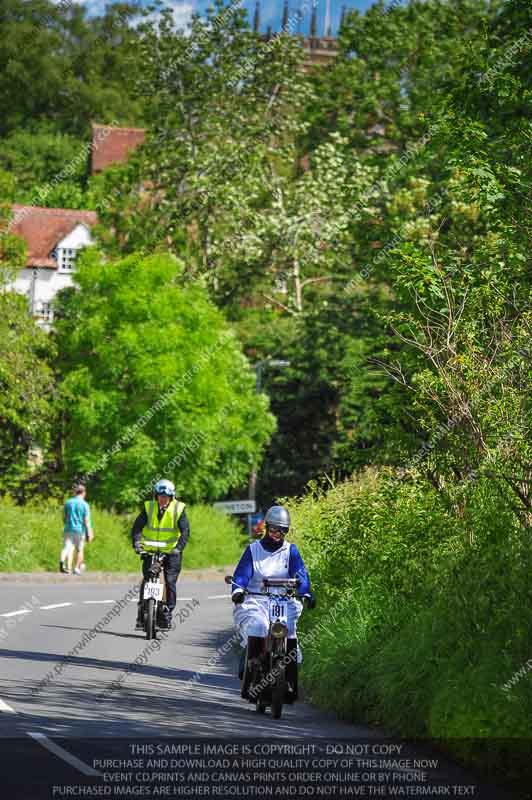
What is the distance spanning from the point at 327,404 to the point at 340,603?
1455 inches

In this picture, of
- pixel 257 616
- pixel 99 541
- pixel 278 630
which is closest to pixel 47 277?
pixel 99 541

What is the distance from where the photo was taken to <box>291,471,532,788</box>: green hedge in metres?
10.1

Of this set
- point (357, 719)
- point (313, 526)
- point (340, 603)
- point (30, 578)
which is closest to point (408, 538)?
point (340, 603)

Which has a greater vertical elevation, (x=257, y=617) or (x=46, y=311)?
(x=46, y=311)

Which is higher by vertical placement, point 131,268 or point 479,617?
point 131,268

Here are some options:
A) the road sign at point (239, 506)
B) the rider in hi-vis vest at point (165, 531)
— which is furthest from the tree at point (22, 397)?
the rider in hi-vis vest at point (165, 531)

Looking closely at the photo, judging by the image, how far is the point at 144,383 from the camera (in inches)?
1670

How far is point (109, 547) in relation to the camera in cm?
3562

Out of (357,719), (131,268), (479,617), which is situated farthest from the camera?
(131,268)

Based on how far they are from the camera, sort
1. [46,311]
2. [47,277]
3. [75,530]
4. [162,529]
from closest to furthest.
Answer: [162,529], [75,530], [46,311], [47,277]

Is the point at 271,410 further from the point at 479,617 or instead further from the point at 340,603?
the point at 479,617

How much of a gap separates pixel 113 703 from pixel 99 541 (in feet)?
77.0

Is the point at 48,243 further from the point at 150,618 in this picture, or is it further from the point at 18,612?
the point at 150,618

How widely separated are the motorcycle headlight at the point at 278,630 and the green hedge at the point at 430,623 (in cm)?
77
